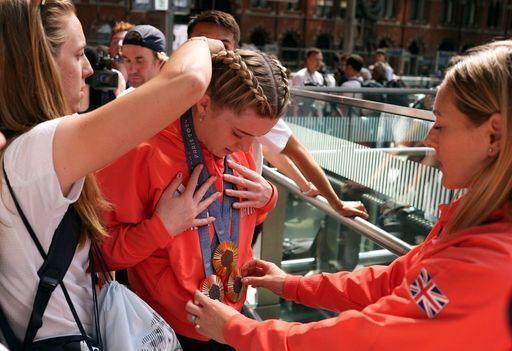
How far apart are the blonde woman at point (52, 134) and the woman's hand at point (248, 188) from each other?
0.49m

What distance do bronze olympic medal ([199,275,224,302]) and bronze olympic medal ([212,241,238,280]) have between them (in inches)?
1.1

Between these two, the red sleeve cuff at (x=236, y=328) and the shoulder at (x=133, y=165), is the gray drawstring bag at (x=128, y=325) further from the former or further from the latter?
the shoulder at (x=133, y=165)

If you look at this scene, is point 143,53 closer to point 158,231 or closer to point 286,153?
point 286,153

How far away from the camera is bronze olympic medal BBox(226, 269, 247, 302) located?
5.50 ft

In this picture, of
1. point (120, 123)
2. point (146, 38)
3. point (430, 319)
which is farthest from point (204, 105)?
point (146, 38)

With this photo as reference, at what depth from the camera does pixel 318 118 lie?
3.62m

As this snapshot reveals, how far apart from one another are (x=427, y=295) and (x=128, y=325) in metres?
0.75

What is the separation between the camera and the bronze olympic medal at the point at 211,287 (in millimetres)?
1573

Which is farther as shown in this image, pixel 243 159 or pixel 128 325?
pixel 243 159

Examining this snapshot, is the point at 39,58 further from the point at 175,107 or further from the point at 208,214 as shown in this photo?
the point at 208,214

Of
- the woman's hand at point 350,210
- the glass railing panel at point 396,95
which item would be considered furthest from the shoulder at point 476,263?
the glass railing panel at point 396,95

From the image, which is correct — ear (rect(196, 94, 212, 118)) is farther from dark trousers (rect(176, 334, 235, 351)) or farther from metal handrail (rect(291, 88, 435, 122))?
metal handrail (rect(291, 88, 435, 122))

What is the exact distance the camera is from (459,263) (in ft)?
3.41

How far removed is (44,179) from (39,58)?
29 centimetres
